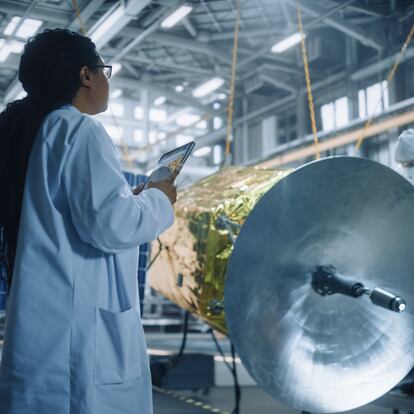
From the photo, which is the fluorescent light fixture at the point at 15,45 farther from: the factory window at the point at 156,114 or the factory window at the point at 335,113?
the factory window at the point at 156,114

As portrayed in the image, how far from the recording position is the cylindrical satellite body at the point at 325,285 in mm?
1700

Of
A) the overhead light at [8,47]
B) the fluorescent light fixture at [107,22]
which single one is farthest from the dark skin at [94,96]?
the overhead light at [8,47]

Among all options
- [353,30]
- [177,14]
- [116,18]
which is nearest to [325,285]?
[116,18]

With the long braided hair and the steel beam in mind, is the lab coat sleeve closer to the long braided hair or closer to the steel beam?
the long braided hair

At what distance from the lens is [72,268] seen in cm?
130

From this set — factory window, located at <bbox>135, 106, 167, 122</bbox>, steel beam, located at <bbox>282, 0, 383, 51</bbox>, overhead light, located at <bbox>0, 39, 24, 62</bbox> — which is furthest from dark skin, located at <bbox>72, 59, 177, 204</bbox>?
factory window, located at <bbox>135, 106, 167, 122</bbox>

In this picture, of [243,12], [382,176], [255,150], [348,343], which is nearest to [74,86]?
[382,176]

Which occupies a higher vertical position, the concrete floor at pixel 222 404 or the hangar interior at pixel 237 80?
the hangar interior at pixel 237 80

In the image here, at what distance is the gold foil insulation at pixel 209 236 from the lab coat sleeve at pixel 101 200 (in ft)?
3.56

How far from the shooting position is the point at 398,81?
315 inches

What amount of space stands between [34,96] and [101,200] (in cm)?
37

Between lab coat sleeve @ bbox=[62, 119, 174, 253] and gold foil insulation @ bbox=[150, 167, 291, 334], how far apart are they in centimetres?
108

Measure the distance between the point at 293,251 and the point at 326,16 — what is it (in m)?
6.18

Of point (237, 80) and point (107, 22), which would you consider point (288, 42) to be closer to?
point (107, 22)
